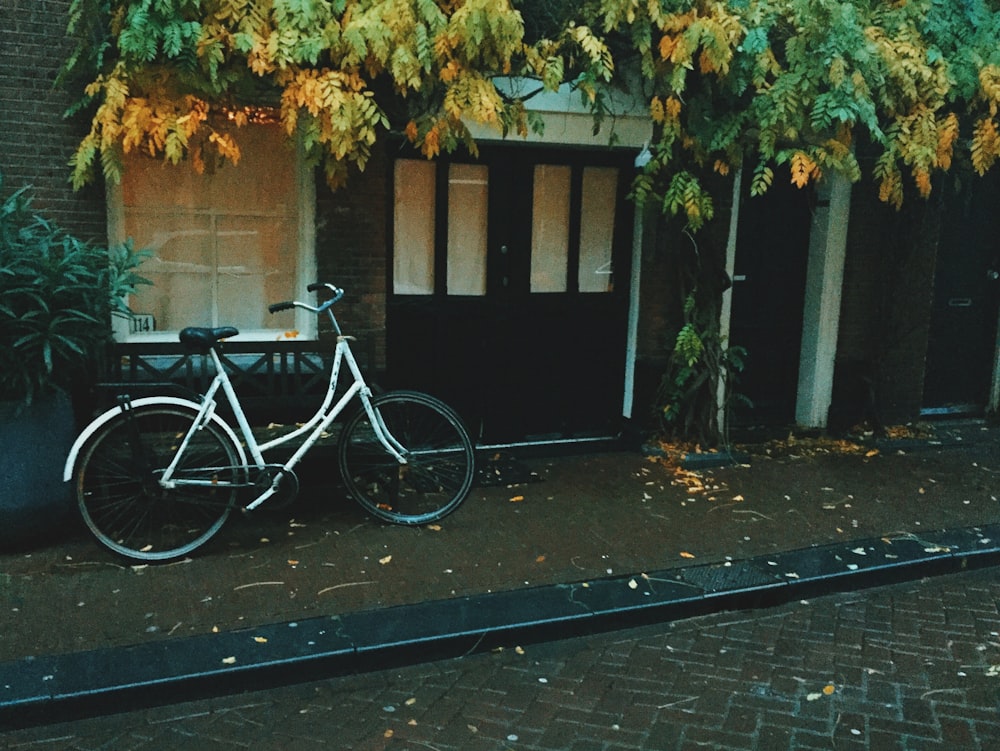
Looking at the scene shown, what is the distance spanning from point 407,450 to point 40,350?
2047mm

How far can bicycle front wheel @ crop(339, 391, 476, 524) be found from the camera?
5.34 metres

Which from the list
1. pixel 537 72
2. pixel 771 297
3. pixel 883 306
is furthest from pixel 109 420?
pixel 883 306

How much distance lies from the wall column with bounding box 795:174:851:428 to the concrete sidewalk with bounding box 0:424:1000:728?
145 cm

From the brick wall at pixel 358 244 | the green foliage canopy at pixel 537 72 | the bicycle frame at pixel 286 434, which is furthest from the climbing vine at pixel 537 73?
the bicycle frame at pixel 286 434

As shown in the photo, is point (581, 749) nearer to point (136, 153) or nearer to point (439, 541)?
point (439, 541)

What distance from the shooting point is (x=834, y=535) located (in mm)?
5586

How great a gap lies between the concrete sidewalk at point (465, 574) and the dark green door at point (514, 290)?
29.6 inches

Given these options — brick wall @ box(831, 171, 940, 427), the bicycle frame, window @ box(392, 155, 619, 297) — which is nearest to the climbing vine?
window @ box(392, 155, 619, 297)

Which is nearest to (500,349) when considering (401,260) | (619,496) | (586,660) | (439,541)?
(401,260)

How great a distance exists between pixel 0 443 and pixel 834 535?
15.8 feet

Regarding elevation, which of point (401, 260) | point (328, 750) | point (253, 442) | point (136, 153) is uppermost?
point (136, 153)

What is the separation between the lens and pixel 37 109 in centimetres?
558

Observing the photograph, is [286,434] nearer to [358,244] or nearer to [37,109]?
[358,244]

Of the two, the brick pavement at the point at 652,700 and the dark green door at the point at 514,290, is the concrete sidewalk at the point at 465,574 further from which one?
the dark green door at the point at 514,290
